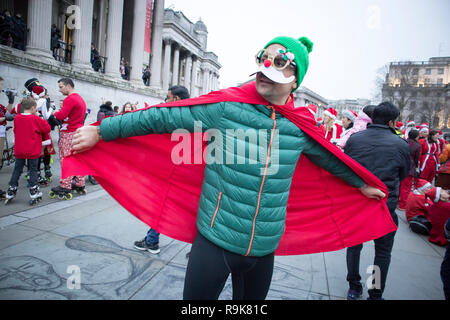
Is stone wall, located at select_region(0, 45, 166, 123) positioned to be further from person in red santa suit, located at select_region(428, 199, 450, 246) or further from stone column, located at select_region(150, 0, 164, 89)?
person in red santa suit, located at select_region(428, 199, 450, 246)

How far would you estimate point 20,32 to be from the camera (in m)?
11.4

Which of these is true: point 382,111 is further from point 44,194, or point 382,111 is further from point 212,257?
point 44,194

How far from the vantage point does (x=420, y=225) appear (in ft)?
18.3

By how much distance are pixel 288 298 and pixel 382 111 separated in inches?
91.1

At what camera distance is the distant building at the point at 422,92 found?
4391 centimetres

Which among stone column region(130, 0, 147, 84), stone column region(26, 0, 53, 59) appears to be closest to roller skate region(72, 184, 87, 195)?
stone column region(26, 0, 53, 59)

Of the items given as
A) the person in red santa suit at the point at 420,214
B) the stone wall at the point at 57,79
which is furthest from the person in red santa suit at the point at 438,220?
the stone wall at the point at 57,79

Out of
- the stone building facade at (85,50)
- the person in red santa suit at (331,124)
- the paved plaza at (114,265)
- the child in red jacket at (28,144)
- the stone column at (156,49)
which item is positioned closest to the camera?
the paved plaza at (114,265)

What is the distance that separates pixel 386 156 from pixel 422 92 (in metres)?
59.6

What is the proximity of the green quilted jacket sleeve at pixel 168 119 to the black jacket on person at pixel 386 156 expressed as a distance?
2.16 meters

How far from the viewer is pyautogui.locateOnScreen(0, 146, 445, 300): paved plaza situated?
2.73m

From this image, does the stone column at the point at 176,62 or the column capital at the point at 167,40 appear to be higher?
the column capital at the point at 167,40

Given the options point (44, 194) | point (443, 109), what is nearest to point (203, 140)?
point (44, 194)

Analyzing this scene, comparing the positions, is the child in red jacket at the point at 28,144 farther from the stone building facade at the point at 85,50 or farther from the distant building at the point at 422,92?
the distant building at the point at 422,92
